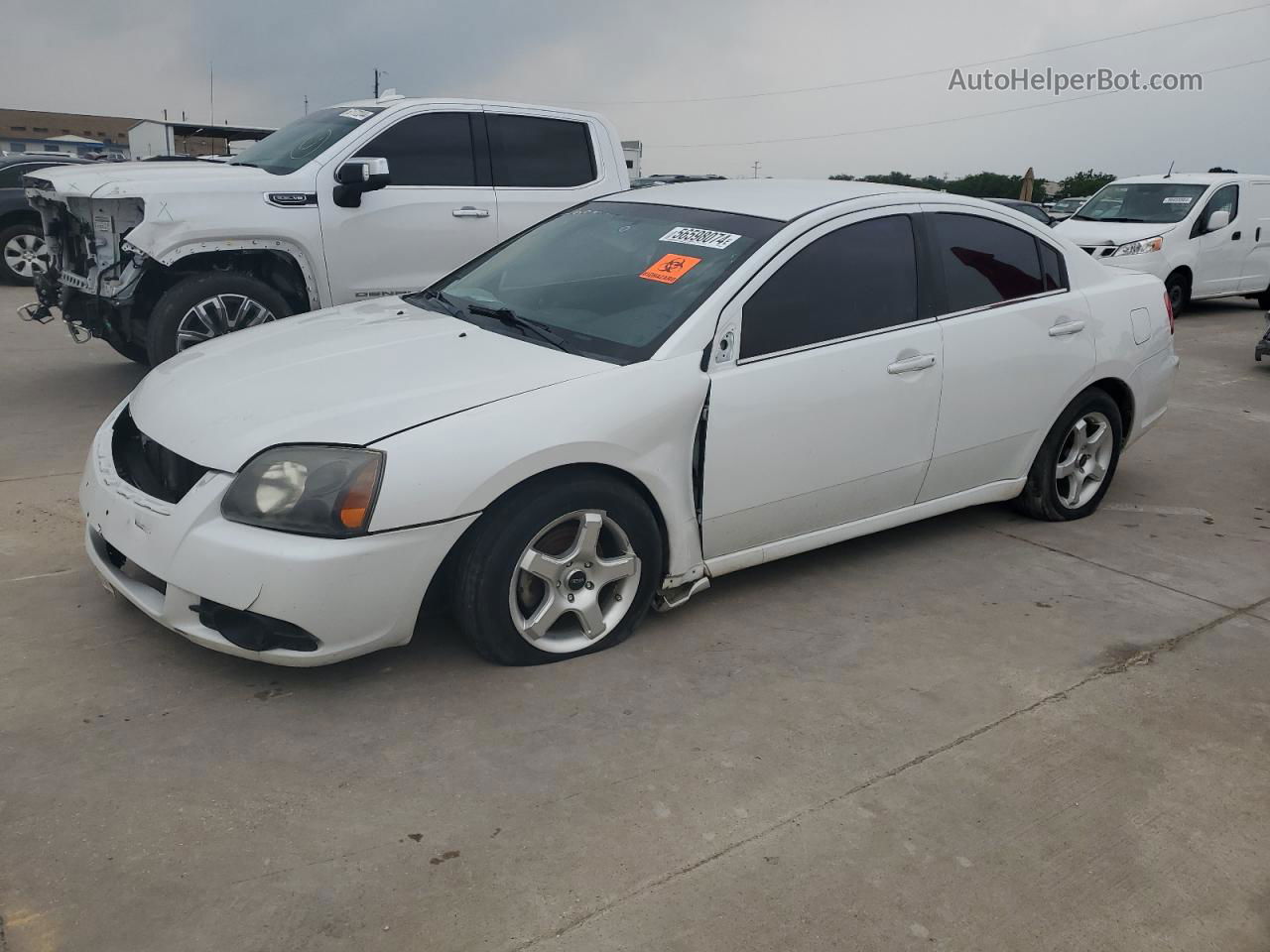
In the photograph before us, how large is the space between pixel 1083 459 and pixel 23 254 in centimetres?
1238

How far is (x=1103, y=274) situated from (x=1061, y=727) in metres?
2.61

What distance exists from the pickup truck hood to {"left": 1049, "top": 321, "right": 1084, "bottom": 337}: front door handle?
14.9 feet

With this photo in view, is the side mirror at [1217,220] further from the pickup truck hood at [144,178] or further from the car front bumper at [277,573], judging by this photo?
the car front bumper at [277,573]

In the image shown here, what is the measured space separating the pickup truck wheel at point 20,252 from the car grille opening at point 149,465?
1081 centimetres

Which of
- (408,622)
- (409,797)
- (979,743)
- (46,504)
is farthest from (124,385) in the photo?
(979,743)

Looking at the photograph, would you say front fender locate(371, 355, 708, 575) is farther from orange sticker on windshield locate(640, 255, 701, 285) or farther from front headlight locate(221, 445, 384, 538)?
orange sticker on windshield locate(640, 255, 701, 285)

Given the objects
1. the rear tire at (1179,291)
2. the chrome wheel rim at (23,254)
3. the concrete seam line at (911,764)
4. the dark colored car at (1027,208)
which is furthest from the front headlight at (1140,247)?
the chrome wheel rim at (23,254)

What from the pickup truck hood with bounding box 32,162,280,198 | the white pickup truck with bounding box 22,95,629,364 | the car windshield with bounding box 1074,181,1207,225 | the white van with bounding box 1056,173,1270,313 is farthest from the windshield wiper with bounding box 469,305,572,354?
the car windshield with bounding box 1074,181,1207,225

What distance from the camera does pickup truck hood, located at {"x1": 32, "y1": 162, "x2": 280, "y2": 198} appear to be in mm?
6289

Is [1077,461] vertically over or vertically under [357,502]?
under

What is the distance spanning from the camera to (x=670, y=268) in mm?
4023

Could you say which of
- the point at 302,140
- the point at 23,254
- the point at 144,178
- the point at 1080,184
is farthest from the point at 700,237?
the point at 1080,184

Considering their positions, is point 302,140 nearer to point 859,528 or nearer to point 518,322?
point 518,322

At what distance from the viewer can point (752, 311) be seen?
12.6ft
